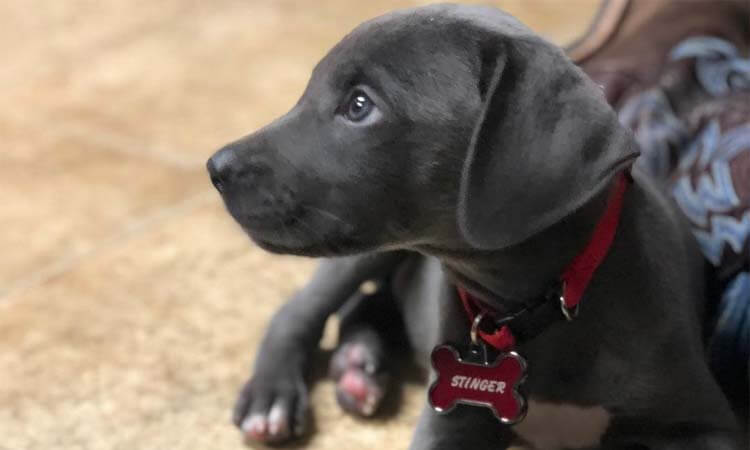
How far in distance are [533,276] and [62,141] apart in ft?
6.44

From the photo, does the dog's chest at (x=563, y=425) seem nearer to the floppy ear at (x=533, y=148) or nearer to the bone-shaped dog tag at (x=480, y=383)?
the bone-shaped dog tag at (x=480, y=383)

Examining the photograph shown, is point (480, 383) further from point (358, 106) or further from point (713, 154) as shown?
point (713, 154)

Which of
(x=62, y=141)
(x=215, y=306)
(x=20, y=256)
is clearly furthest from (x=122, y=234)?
(x=62, y=141)

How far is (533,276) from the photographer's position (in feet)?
4.42

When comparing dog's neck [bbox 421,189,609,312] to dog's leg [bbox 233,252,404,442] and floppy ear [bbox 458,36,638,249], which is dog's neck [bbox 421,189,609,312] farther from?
dog's leg [bbox 233,252,404,442]

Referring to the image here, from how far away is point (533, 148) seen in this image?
119 centimetres

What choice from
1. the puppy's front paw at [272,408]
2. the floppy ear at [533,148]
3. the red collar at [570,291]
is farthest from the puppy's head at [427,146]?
the puppy's front paw at [272,408]

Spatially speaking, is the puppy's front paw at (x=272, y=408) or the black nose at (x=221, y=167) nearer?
the black nose at (x=221, y=167)

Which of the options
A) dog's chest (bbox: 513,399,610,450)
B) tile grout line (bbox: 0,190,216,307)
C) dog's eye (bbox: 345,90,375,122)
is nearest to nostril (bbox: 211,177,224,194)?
dog's eye (bbox: 345,90,375,122)

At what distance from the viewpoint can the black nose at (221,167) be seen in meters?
1.32

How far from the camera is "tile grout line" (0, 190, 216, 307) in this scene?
225 cm

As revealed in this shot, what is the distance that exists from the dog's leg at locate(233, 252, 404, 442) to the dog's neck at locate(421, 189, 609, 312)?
1.66 ft

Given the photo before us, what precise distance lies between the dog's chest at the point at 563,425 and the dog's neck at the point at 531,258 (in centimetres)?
17

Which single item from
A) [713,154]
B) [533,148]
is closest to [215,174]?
[533,148]
